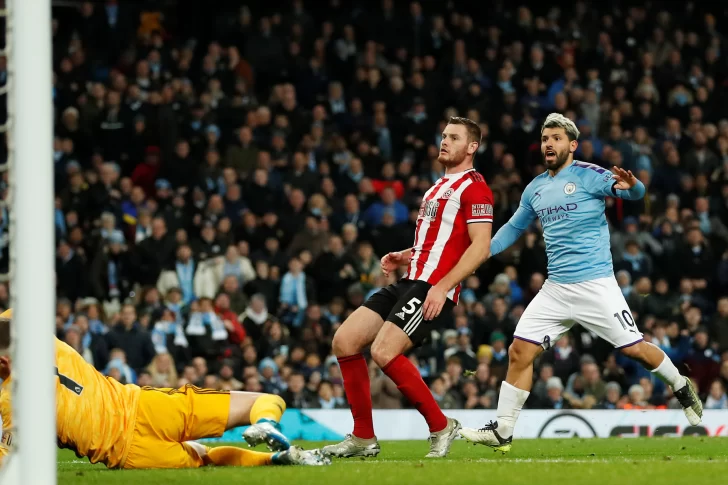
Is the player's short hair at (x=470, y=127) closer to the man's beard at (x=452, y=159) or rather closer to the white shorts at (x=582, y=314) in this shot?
the man's beard at (x=452, y=159)

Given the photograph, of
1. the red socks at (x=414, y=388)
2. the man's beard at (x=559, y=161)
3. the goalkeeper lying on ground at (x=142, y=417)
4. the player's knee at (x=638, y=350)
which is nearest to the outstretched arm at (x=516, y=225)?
the man's beard at (x=559, y=161)

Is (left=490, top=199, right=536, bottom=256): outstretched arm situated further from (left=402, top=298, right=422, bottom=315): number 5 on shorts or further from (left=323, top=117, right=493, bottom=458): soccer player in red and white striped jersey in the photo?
(left=402, top=298, right=422, bottom=315): number 5 on shorts

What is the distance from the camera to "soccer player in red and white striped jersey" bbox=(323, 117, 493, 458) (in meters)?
8.41

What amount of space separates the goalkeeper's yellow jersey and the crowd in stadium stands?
7165 mm

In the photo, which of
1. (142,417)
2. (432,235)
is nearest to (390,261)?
(432,235)

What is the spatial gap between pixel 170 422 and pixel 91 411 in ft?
1.64

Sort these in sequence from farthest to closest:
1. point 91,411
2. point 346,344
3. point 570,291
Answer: point 570,291 → point 346,344 → point 91,411

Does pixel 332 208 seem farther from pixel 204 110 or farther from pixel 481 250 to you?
pixel 481 250

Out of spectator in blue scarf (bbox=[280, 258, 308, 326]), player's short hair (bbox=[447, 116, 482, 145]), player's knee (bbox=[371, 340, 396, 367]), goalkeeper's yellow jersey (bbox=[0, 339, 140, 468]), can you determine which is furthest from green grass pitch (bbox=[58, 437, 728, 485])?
spectator in blue scarf (bbox=[280, 258, 308, 326])

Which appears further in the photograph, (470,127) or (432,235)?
(470,127)

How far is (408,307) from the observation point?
844cm

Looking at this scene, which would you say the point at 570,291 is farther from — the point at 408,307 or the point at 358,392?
the point at 358,392

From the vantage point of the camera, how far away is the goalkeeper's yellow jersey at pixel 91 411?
294 inches

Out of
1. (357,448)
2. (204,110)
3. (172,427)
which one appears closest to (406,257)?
Result: (357,448)
